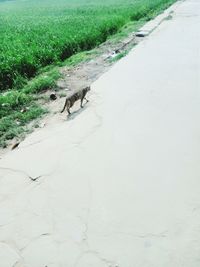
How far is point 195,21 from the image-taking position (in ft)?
62.6

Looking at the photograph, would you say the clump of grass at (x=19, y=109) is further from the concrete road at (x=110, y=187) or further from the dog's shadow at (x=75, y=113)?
the dog's shadow at (x=75, y=113)

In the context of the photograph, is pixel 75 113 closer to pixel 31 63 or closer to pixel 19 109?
pixel 19 109

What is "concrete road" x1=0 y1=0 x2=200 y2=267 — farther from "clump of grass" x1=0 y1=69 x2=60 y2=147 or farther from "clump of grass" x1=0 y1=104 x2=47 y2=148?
"clump of grass" x1=0 y1=69 x2=60 y2=147

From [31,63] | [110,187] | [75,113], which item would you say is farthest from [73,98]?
[31,63]

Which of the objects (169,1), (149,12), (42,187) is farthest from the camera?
(169,1)

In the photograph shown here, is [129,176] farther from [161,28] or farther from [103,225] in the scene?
[161,28]

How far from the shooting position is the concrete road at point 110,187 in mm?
3709

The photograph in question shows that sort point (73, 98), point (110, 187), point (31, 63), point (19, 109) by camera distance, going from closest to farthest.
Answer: point (110, 187)
point (73, 98)
point (19, 109)
point (31, 63)

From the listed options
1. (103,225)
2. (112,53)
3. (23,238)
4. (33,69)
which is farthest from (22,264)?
(112,53)

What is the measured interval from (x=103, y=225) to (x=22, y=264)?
1.04 meters

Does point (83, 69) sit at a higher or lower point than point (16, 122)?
lower

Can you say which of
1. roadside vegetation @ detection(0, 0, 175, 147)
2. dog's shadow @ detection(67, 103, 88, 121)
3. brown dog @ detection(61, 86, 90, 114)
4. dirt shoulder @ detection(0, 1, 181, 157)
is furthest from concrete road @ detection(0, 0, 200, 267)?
roadside vegetation @ detection(0, 0, 175, 147)

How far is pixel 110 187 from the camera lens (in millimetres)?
4773

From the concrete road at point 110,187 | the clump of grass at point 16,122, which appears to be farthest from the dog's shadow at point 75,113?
the clump of grass at point 16,122
